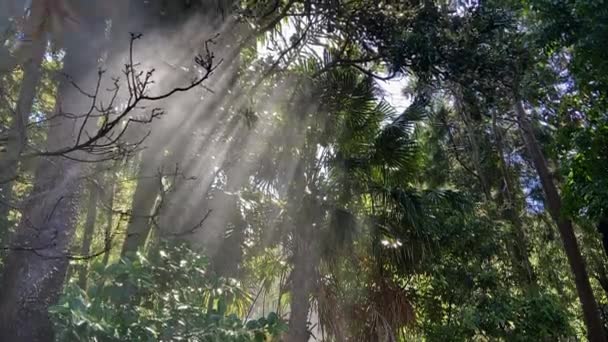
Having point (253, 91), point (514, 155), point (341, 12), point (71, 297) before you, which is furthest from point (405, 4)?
point (514, 155)

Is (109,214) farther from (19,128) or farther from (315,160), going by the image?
(19,128)

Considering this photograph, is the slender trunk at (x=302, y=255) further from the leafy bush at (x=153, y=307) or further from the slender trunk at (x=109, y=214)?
the slender trunk at (x=109, y=214)

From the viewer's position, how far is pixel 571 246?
8.91 meters

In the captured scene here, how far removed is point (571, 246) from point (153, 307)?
27.5ft

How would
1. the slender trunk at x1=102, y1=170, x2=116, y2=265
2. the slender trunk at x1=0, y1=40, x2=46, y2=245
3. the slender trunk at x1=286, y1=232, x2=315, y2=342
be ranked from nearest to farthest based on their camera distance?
the slender trunk at x1=0, y1=40, x2=46, y2=245
the slender trunk at x1=102, y1=170, x2=116, y2=265
the slender trunk at x1=286, y1=232, x2=315, y2=342

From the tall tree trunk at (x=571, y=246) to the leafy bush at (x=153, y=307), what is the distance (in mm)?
6482

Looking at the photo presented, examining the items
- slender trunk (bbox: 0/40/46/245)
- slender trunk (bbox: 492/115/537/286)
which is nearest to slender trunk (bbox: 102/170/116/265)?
slender trunk (bbox: 0/40/46/245)

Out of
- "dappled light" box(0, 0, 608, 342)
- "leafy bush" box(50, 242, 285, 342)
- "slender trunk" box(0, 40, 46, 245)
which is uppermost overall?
"dappled light" box(0, 0, 608, 342)

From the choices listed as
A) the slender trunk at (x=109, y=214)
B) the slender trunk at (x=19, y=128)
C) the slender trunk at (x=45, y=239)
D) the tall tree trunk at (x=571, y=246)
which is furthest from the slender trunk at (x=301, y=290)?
the tall tree trunk at (x=571, y=246)

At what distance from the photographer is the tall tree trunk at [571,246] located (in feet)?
27.6

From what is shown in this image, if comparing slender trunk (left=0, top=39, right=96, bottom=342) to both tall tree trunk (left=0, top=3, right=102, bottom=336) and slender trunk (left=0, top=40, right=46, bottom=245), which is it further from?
slender trunk (left=0, top=40, right=46, bottom=245)

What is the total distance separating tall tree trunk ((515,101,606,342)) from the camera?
840 centimetres

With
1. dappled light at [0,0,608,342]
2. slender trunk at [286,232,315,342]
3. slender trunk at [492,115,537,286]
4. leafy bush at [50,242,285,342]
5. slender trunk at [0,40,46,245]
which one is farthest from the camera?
slender trunk at [492,115,537,286]

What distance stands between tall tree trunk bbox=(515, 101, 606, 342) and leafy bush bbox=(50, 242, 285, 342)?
21.3 ft
